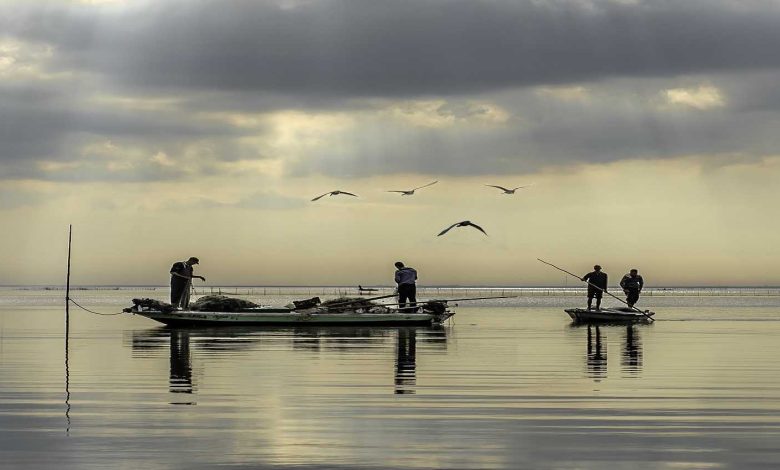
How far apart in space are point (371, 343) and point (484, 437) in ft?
60.2

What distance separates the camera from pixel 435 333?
36.8 meters

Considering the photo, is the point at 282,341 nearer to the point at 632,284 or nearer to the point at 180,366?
the point at 180,366

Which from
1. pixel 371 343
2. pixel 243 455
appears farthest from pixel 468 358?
pixel 243 455

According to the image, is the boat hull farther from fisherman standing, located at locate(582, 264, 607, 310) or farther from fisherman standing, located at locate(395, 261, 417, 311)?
fisherman standing, located at locate(582, 264, 607, 310)

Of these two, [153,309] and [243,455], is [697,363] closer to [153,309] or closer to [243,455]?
[243,455]

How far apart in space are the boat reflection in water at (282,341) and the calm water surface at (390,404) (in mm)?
90

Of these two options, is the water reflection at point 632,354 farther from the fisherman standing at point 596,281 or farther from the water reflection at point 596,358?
the fisherman standing at point 596,281

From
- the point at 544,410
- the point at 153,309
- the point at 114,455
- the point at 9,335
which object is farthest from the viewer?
the point at 153,309

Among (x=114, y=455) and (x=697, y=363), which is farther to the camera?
(x=697, y=363)

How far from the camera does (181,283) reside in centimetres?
4072

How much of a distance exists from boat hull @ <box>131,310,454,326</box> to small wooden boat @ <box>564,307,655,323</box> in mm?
5972

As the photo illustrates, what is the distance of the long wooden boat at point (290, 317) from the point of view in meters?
39.5

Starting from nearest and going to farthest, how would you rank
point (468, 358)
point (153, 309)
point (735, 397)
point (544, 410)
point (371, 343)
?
point (544, 410)
point (735, 397)
point (468, 358)
point (371, 343)
point (153, 309)

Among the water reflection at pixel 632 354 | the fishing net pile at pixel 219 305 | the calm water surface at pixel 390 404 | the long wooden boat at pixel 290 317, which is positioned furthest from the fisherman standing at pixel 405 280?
the calm water surface at pixel 390 404
